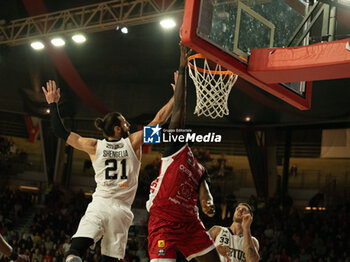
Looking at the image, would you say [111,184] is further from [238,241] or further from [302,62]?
[302,62]

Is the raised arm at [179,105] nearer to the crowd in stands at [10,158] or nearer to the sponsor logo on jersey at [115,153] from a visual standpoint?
the sponsor logo on jersey at [115,153]

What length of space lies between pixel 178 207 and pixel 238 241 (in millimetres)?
1817

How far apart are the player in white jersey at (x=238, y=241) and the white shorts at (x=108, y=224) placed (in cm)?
150

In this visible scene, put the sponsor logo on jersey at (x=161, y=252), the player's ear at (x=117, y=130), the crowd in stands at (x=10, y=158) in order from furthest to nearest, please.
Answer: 1. the crowd in stands at (x=10, y=158)
2. the player's ear at (x=117, y=130)
3. the sponsor logo on jersey at (x=161, y=252)

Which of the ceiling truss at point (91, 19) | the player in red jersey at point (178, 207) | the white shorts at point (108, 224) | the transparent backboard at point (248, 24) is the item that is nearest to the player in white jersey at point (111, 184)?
the white shorts at point (108, 224)

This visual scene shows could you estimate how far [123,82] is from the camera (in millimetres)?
17609

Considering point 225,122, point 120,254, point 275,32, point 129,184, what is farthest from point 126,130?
point 225,122

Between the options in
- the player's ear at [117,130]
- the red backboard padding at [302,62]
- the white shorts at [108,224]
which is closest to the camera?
the red backboard padding at [302,62]

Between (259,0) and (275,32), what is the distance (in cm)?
40

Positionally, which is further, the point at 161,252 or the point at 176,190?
the point at 176,190

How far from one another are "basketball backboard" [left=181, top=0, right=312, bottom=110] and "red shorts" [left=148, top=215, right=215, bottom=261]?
1543 mm

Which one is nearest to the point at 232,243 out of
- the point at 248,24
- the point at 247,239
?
the point at 247,239

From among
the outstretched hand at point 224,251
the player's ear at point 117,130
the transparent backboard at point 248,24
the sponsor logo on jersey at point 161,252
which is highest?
the transparent backboard at point 248,24

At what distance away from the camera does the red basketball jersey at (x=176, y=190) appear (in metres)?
4.39
